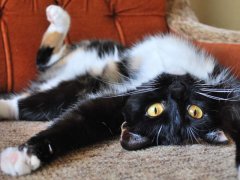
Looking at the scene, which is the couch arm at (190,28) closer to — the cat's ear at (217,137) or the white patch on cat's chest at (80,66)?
the white patch on cat's chest at (80,66)

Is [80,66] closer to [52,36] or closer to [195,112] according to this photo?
→ [52,36]

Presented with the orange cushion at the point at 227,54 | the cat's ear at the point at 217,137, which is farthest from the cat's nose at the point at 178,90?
the orange cushion at the point at 227,54

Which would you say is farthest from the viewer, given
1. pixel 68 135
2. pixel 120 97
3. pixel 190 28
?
pixel 190 28

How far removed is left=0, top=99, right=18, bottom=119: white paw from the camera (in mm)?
1175

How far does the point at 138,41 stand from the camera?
144 centimetres

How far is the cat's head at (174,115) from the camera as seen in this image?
3.27 ft

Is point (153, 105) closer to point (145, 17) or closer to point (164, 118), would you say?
point (164, 118)

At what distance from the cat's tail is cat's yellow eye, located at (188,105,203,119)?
0.57m

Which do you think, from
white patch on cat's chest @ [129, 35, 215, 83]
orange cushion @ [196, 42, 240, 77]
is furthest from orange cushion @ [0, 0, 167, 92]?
orange cushion @ [196, 42, 240, 77]

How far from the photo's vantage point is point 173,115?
101cm

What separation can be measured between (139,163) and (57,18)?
67cm

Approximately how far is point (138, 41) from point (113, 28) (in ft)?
0.43

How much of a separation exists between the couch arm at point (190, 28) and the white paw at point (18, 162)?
92 centimetres

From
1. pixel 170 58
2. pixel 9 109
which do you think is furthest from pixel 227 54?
pixel 9 109
